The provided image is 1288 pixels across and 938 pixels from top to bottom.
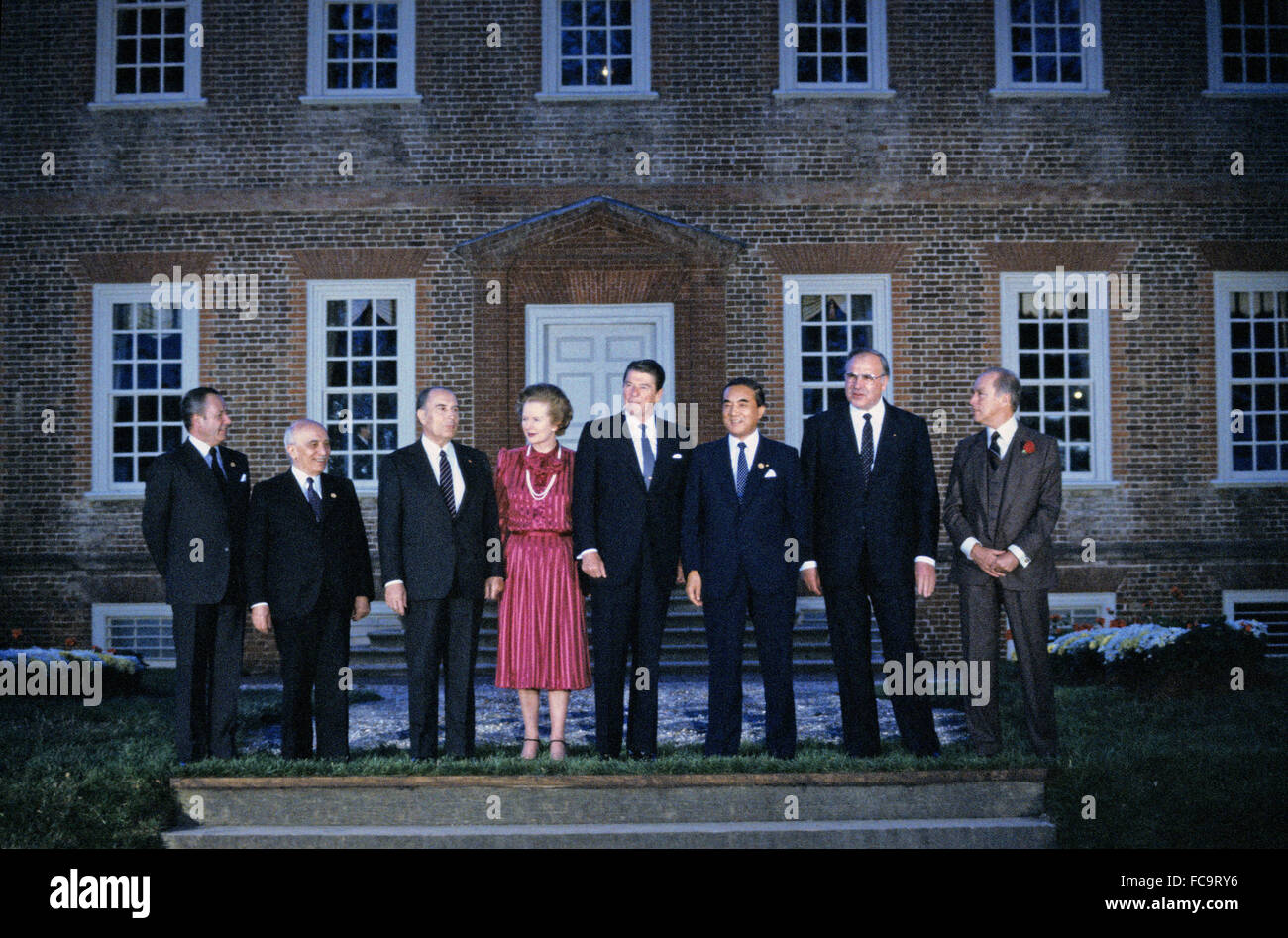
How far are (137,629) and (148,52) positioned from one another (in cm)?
604

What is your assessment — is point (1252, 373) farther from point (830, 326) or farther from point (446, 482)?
point (446, 482)

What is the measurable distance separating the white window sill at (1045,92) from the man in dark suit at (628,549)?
311 inches

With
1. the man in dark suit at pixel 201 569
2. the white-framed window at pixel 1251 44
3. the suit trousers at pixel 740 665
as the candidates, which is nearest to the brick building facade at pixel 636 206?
the white-framed window at pixel 1251 44

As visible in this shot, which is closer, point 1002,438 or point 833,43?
point 1002,438

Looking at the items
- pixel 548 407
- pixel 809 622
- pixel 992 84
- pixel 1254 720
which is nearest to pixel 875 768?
pixel 548 407

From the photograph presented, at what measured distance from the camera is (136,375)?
1352 cm

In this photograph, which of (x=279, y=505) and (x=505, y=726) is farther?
(x=505, y=726)

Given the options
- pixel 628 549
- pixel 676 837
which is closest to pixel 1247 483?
pixel 628 549

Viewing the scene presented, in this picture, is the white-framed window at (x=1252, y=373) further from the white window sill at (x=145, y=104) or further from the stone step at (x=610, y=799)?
the white window sill at (x=145, y=104)

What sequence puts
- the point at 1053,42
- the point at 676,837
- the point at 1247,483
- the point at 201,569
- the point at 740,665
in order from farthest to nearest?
the point at 1053,42 → the point at 1247,483 → the point at 201,569 → the point at 740,665 → the point at 676,837

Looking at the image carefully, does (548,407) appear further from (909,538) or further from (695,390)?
(695,390)

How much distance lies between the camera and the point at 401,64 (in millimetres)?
13469

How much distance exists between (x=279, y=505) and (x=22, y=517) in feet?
24.7

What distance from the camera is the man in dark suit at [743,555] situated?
6977mm
